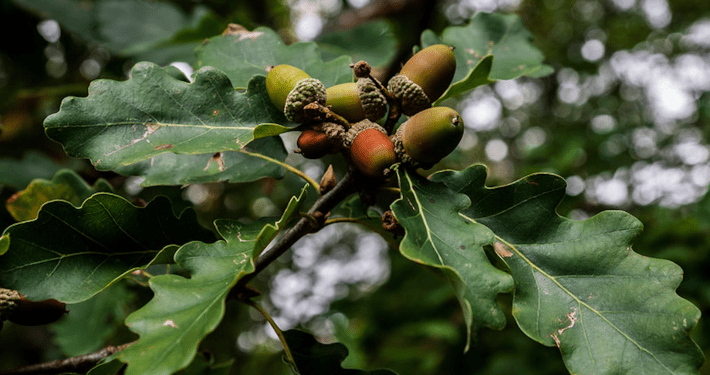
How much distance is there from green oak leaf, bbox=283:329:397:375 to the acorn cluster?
510 mm

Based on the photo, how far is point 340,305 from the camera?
3.29 m

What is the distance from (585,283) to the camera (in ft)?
3.16

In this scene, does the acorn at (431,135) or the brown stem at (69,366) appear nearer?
the acorn at (431,135)

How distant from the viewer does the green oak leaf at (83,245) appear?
1010 mm

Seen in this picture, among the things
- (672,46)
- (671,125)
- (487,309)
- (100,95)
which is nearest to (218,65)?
(100,95)

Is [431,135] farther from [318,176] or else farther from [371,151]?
[318,176]

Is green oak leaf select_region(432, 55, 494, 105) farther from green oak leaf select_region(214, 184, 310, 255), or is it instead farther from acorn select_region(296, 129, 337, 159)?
green oak leaf select_region(214, 184, 310, 255)

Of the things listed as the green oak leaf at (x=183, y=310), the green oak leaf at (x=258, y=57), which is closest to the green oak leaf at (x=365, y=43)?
the green oak leaf at (x=258, y=57)

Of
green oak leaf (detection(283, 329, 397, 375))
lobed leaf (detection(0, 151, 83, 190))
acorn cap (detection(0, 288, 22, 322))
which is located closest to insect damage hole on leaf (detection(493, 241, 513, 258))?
green oak leaf (detection(283, 329, 397, 375))

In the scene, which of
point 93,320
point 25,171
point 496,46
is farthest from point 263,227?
point 25,171

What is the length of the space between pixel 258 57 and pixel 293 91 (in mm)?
438

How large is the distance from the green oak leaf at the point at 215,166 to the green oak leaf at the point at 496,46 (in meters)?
0.57

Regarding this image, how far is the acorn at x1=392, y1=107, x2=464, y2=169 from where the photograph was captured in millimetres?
911

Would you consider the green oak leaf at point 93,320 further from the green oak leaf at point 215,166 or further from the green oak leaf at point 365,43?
the green oak leaf at point 365,43
